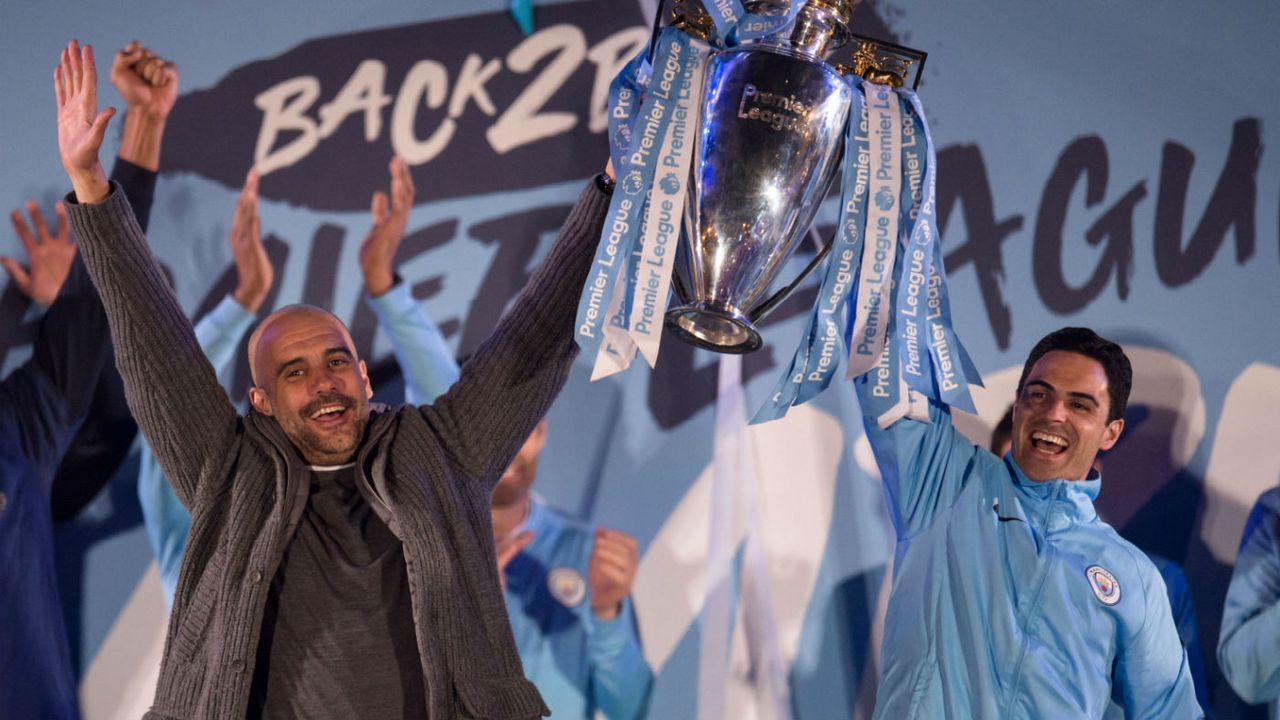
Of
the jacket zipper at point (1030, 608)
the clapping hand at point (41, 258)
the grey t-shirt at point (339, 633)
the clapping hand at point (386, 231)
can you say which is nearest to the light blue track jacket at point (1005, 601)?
the jacket zipper at point (1030, 608)

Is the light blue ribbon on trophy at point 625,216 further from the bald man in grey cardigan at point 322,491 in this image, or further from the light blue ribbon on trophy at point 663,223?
the bald man in grey cardigan at point 322,491

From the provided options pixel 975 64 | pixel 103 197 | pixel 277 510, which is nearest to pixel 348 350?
pixel 277 510

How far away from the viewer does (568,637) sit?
8.18 ft

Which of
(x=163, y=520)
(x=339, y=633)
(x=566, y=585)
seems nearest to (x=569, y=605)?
(x=566, y=585)

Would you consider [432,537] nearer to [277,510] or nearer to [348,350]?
[277,510]

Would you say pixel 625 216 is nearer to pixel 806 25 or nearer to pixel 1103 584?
pixel 806 25

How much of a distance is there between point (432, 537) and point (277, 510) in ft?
0.68

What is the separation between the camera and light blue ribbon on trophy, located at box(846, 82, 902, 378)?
1.66 meters

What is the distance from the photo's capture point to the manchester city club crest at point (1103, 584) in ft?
6.61

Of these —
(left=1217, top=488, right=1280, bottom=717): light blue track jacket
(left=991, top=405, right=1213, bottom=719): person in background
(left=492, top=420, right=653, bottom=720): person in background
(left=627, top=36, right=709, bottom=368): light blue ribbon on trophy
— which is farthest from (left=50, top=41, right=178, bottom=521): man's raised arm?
(left=1217, top=488, right=1280, bottom=717): light blue track jacket

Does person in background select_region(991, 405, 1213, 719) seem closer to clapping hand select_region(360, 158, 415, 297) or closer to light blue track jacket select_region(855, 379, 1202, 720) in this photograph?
light blue track jacket select_region(855, 379, 1202, 720)

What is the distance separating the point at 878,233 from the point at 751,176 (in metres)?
0.30

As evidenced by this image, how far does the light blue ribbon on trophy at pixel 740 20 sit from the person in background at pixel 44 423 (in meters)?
1.17

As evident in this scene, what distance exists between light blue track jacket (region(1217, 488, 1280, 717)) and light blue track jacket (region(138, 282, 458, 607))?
165 centimetres
